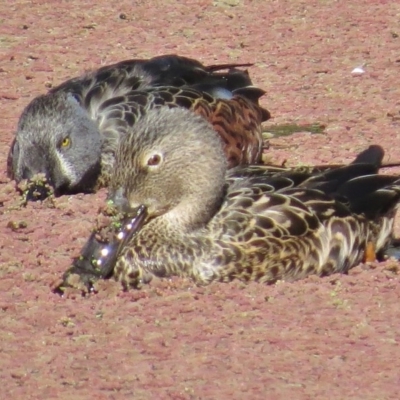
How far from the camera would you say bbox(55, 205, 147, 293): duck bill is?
783 centimetres

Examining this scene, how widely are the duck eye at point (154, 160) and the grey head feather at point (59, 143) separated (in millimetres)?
1808

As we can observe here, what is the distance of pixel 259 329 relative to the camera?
709cm

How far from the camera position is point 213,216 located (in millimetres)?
8086

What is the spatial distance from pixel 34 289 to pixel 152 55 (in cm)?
514

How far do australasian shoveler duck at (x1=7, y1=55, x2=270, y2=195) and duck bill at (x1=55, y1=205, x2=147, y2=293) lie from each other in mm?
1863

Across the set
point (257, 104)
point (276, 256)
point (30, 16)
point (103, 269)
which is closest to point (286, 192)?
point (276, 256)

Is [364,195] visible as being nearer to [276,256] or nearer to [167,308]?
[276,256]

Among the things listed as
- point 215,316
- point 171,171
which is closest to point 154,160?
point 171,171

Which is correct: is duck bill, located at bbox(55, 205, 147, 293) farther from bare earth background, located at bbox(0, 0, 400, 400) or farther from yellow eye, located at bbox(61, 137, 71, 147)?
yellow eye, located at bbox(61, 137, 71, 147)

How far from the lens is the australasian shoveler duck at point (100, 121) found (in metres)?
9.85

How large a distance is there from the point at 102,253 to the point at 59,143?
2.26 metres

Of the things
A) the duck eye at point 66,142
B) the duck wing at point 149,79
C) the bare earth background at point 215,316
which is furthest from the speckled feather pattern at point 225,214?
the duck wing at point 149,79

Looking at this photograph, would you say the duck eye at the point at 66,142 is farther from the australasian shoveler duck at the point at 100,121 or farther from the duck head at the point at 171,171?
the duck head at the point at 171,171

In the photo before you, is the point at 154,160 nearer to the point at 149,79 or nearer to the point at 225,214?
the point at 225,214
